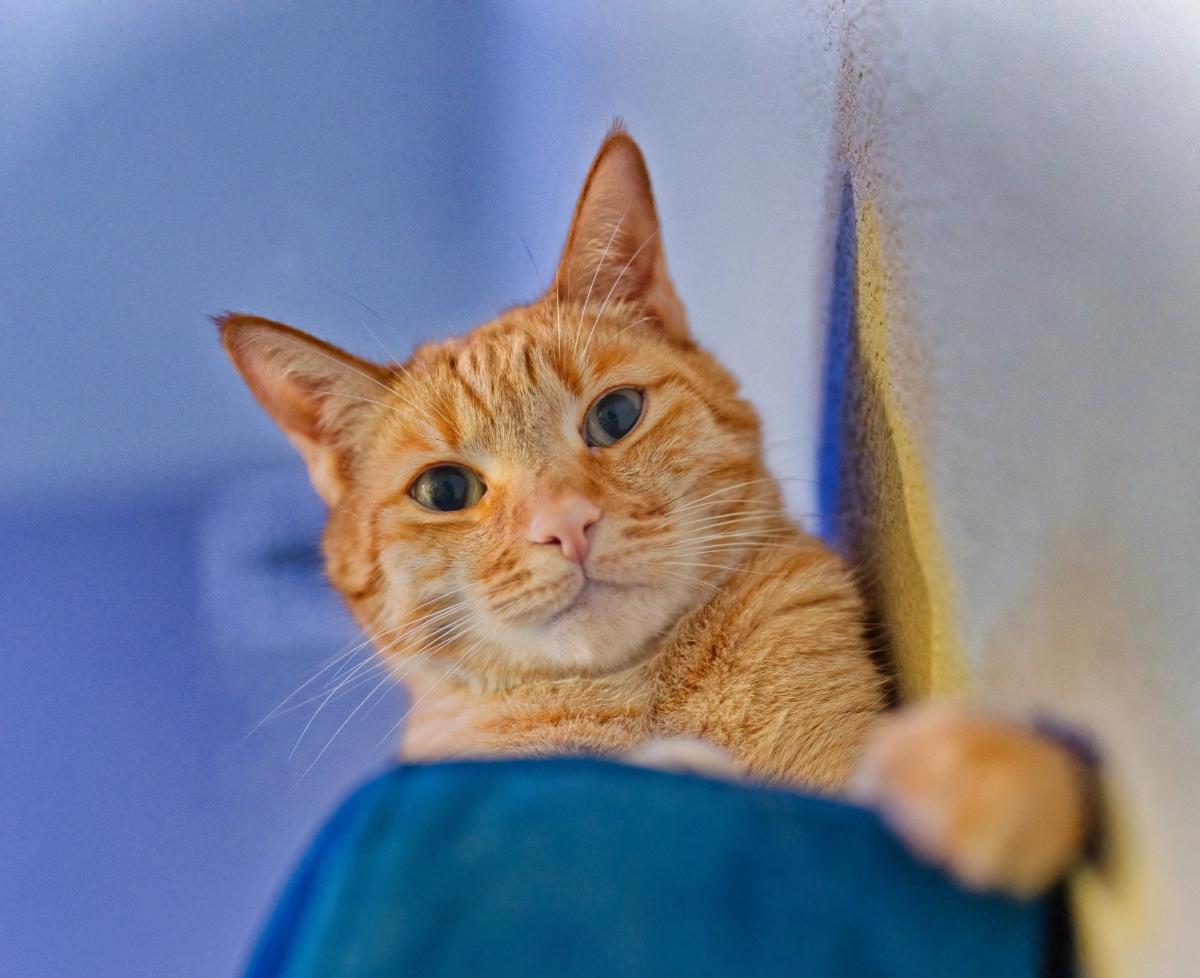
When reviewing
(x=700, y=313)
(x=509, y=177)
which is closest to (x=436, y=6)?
(x=509, y=177)

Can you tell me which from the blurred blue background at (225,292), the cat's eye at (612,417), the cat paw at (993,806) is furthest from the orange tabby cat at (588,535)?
the cat paw at (993,806)

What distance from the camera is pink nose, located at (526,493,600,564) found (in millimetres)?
1003

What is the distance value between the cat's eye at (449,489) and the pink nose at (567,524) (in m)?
0.16

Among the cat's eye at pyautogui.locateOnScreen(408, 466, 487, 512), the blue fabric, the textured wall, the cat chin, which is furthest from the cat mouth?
the blue fabric

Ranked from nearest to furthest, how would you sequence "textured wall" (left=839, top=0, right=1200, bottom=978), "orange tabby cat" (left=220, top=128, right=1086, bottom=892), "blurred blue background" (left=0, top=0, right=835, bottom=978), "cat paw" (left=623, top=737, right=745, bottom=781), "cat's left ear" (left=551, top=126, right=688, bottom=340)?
"textured wall" (left=839, top=0, right=1200, bottom=978)
"cat paw" (left=623, top=737, right=745, bottom=781)
"orange tabby cat" (left=220, top=128, right=1086, bottom=892)
"blurred blue background" (left=0, top=0, right=835, bottom=978)
"cat's left ear" (left=551, top=126, right=688, bottom=340)

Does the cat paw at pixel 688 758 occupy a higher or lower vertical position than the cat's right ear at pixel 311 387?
lower

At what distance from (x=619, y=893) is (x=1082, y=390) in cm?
37

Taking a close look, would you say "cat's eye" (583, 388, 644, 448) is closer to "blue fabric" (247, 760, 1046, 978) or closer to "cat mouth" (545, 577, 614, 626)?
"cat mouth" (545, 577, 614, 626)

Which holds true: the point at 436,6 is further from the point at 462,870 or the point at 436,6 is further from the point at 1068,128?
the point at 462,870

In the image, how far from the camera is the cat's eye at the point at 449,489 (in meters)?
1.17

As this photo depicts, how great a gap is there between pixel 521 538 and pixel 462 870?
51 cm

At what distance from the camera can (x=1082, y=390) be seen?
537 millimetres

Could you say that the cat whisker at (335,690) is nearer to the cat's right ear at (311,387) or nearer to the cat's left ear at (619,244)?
the cat's right ear at (311,387)

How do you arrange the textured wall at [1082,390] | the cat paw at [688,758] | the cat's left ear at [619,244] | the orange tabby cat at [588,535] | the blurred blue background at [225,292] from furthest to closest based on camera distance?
the cat's left ear at [619,244]
the blurred blue background at [225,292]
the orange tabby cat at [588,535]
the cat paw at [688,758]
the textured wall at [1082,390]
